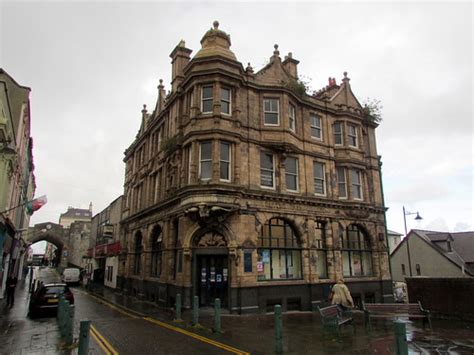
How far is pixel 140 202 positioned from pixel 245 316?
15362 mm

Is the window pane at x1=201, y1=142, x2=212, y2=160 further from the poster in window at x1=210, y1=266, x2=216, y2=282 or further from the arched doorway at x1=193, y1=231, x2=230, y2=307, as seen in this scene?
the poster in window at x1=210, y1=266, x2=216, y2=282

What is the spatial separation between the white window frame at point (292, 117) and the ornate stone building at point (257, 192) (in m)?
0.08

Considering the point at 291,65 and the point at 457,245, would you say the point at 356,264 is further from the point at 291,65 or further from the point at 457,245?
the point at 457,245

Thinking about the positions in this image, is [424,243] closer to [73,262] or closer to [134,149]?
[134,149]

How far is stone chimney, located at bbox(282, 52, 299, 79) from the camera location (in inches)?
905

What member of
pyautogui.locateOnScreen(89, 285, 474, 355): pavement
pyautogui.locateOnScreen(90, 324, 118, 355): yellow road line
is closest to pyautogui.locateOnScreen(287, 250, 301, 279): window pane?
pyautogui.locateOnScreen(89, 285, 474, 355): pavement

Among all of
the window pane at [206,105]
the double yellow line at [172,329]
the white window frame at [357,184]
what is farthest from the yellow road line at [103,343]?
the white window frame at [357,184]

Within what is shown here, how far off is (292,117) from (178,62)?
849 cm

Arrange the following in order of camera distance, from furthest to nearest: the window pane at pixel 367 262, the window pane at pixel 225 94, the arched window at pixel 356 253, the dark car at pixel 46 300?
the window pane at pixel 367 262 → the arched window at pixel 356 253 → the window pane at pixel 225 94 → the dark car at pixel 46 300

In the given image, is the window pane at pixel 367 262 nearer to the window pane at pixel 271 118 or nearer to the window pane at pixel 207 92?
the window pane at pixel 271 118

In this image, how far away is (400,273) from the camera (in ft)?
148

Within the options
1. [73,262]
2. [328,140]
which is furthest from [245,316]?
[73,262]

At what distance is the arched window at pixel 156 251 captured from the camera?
22.0 metres

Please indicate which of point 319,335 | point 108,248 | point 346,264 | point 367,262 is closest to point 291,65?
point 346,264
